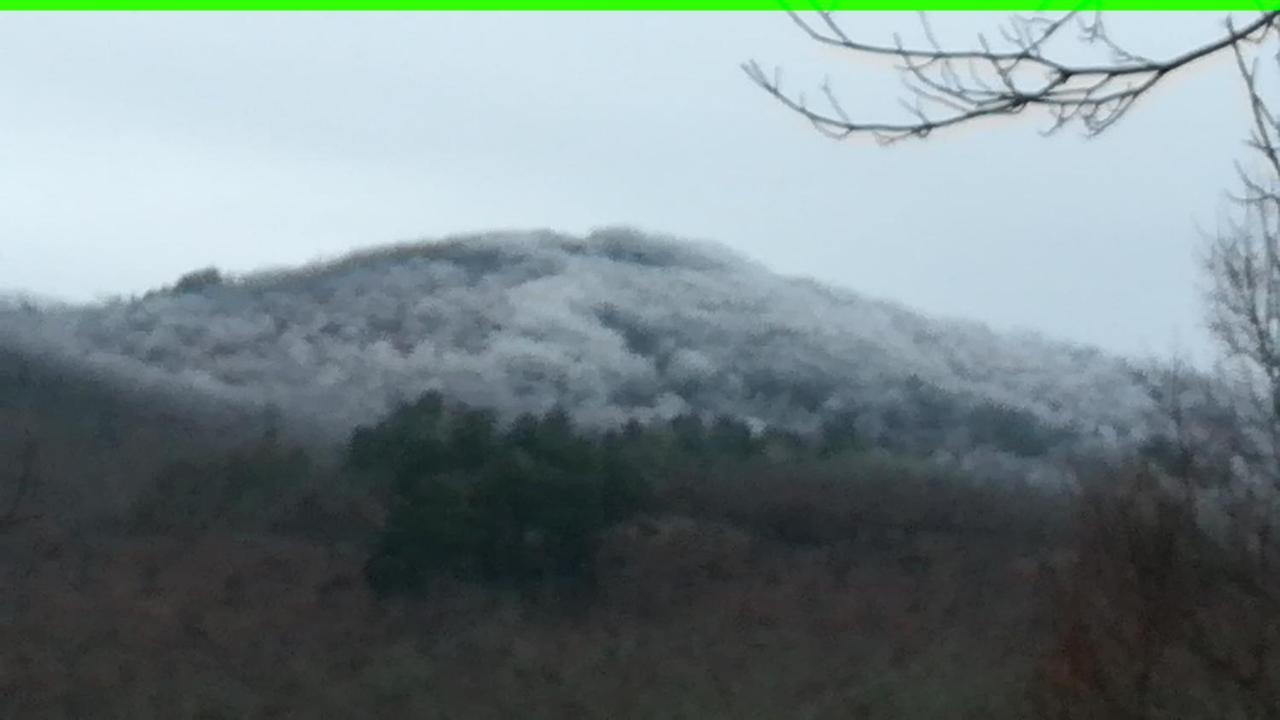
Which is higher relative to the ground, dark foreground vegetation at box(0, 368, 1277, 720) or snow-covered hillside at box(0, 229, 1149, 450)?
snow-covered hillside at box(0, 229, 1149, 450)

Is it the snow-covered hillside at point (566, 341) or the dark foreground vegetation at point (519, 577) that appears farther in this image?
the snow-covered hillside at point (566, 341)

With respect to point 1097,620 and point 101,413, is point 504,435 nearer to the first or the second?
point 101,413

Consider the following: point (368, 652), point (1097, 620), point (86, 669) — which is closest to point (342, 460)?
point (368, 652)

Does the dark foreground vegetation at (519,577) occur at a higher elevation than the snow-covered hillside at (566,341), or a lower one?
lower

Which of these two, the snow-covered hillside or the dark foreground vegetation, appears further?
the snow-covered hillside
